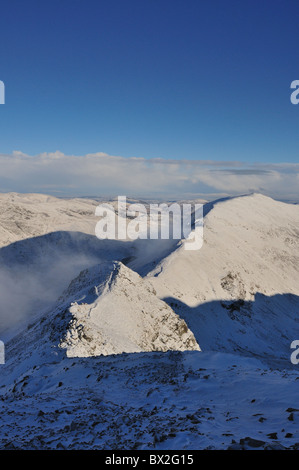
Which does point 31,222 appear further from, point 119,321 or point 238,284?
point 119,321

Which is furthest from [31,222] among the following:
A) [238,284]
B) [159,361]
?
[159,361]

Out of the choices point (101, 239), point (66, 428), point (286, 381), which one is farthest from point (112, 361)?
point (101, 239)

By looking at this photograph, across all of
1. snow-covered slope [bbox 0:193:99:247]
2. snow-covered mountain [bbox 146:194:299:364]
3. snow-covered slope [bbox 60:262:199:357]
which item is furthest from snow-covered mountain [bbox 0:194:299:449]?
snow-covered slope [bbox 0:193:99:247]

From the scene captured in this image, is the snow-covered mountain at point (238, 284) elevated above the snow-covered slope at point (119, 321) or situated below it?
below

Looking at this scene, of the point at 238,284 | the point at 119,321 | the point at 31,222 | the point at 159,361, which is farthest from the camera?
the point at 31,222

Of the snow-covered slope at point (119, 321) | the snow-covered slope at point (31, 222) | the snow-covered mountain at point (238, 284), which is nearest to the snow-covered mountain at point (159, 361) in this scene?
the snow-covered slope at point (119, 321)

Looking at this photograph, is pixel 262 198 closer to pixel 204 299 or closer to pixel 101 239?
pixel 101 239

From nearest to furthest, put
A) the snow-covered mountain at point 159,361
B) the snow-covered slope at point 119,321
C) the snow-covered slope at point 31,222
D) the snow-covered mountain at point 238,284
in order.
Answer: the snow-covered mountain at point 159,361 → the snow-covered slope at point 119,321 → the snow-covered mountain at point 238,284 → the snow-covered slope at point 31,222

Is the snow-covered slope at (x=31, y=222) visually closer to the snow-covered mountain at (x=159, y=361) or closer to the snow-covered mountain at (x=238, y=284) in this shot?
the snow-covered mountain at (x=159, y=361)

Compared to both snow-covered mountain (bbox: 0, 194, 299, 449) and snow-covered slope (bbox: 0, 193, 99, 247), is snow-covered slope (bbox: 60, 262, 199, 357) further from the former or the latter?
snow-covered slope (bbox: 0, 193, 99, 247)
